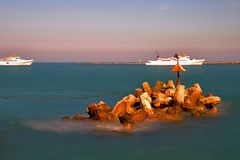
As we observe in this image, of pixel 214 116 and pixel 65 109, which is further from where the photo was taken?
pixel 65 109

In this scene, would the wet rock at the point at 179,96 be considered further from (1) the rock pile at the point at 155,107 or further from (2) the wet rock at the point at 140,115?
(2) the wet rock at the point at 140,115

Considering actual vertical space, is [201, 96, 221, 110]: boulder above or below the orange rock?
above

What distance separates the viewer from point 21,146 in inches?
993

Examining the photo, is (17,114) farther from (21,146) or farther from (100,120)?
(21,146)

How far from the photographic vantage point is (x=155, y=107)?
37.2 metres

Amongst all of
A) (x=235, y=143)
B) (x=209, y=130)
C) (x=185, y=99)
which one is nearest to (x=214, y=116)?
(x=185, y=99)

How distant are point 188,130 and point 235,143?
14.6 ft

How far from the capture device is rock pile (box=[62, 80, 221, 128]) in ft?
108

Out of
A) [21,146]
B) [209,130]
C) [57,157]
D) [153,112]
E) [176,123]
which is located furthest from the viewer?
[153,112]

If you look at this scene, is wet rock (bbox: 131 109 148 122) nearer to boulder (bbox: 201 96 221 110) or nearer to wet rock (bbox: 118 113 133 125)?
wet rock (bbox: 118 113 133 125)

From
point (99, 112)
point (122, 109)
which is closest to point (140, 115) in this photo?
point (122, 109)

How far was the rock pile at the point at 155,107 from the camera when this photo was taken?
32.8m

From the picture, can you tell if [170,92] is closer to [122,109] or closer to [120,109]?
[122,109]

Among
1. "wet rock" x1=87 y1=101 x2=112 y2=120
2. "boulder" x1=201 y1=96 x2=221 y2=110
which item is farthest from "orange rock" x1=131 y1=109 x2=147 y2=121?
"boulder" x1=201 y1=96 x2=221 y2=110
